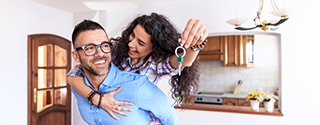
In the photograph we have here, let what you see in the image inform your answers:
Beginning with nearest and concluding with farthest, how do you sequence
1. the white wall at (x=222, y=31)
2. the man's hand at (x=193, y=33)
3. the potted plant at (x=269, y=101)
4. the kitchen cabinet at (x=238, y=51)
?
the man's hand at (x=193, y=33) < the white wall at (x=222, y=31) < the potted plant at (x=269, y=101) < the kitchen cabinet at (x=238, y=51)

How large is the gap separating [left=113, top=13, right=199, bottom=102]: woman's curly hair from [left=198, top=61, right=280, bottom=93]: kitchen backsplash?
356 centimetres

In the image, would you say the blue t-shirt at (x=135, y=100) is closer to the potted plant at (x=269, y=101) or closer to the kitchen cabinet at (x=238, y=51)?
the potted plant at (x=269, y=101)

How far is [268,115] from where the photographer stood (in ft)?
9.02

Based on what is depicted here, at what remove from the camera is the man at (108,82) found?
780 mm

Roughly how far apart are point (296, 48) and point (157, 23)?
7.86ft

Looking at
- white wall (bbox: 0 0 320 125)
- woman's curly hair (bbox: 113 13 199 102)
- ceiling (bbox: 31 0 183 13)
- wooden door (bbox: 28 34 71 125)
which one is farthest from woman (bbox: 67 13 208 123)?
wooden door (bbox: 28 34 71 125)

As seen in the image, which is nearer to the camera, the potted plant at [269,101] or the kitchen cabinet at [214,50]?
the potted plant at [269,101]

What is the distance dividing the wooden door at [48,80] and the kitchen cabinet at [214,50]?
2.44m

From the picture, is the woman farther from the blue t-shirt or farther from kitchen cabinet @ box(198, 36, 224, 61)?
kitchen cabinet @ box(198, 36, 224, 61)

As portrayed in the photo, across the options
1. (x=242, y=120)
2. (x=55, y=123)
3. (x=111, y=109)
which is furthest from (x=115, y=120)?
(x=55, y=123)

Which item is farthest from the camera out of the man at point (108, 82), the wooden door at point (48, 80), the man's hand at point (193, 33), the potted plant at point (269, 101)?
the wooden door at point (48, 80)

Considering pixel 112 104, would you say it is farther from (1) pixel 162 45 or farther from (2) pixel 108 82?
(1) pixel 162 45
